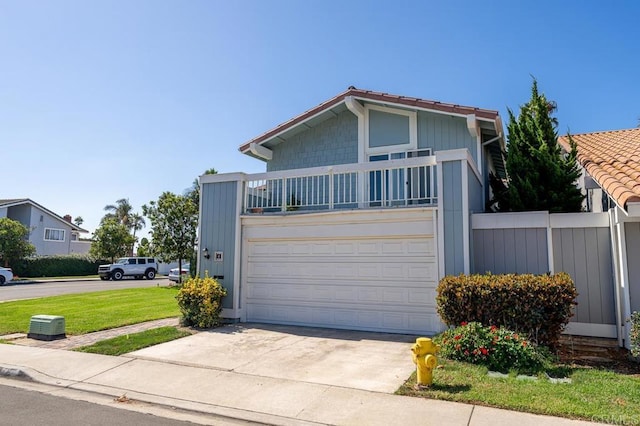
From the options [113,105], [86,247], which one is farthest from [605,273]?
[86,247]

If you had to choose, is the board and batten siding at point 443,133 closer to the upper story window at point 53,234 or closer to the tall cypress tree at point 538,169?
the tall cypress tree at point 538,169

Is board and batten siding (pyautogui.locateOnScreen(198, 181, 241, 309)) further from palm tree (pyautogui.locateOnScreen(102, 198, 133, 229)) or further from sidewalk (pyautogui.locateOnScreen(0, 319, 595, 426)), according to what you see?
palm tree (pyautogui.locateOnScreen(102, 198, 133, 229))

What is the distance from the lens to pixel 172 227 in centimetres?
2403

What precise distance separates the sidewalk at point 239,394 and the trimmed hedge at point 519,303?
2457 mm

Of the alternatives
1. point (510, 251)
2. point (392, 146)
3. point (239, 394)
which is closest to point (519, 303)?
point (510, 251)

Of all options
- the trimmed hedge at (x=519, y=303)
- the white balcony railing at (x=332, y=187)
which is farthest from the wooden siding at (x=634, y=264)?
the white balcony railing at (x=332, y=187)

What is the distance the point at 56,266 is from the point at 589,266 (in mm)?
40074

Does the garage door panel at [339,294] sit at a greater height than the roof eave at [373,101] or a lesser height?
lesser

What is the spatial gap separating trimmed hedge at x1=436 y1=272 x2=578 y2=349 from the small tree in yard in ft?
65.2

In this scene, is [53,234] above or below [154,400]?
above

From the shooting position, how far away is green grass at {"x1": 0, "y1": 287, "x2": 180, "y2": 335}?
405 inches

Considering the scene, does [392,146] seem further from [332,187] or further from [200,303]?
[200,303]

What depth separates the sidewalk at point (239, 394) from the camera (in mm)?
4480

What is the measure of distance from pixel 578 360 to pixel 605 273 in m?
2.62
